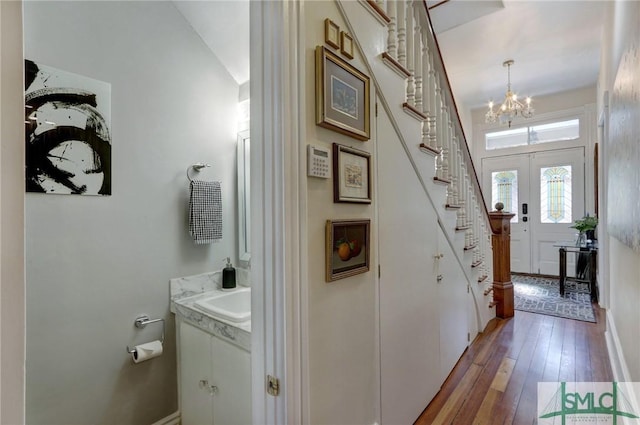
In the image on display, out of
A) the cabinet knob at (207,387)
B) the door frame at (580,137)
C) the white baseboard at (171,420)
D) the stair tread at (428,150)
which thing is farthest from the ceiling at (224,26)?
the door frame at (580,137)

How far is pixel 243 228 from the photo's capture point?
2.26 meters

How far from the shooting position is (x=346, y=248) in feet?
3.90

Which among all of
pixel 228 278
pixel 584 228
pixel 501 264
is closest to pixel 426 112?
pixel 228 278

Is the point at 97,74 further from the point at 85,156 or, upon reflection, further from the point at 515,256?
the point at 515,256

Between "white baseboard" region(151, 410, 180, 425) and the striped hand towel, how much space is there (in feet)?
3.50

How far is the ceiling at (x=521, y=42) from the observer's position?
2.95 metres

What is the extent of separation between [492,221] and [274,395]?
326cm

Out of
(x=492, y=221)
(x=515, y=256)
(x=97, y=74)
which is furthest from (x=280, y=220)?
(x=515, y=256)

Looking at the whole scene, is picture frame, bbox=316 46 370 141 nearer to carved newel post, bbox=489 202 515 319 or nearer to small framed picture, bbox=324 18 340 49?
small framed picture, bbox=324 18 340 49

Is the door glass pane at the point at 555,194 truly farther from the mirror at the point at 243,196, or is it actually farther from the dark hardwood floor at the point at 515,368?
the mirror at the point at 243,196

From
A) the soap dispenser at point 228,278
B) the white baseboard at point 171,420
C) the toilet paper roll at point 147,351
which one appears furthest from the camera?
the soap dispenser at point 228,278

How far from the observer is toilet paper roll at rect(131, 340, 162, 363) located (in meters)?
1.69

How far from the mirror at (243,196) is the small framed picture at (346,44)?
1209mm

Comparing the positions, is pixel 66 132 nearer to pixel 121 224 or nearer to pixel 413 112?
pixel 121 224
